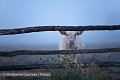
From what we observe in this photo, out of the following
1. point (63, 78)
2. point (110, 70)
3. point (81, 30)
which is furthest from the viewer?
point (110, 70)

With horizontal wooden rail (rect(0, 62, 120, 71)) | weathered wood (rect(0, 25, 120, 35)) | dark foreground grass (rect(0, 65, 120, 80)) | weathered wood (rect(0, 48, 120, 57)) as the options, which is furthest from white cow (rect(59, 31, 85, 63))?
dark foreground grass (rect(0, 65, 120, 80))

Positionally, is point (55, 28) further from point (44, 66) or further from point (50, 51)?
point (44, 66)

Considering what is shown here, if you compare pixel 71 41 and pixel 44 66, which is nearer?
pixel 44 66

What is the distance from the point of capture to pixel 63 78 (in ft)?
20.1

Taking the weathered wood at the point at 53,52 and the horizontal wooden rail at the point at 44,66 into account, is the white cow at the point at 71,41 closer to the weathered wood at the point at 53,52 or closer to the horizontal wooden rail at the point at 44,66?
the weathered wood at the point at 53,52

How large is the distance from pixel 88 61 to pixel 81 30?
792 millimetres

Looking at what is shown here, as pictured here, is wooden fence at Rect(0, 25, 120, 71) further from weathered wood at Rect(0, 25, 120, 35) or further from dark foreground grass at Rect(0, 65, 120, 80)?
dark foreground grass at Rect(0, 65, 120, 80)

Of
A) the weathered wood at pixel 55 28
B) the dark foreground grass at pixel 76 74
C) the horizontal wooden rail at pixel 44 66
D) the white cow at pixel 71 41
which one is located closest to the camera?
the dark foreground grass at pixel 76 74

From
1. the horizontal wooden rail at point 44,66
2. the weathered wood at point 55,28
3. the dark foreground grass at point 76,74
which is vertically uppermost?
the weathered wood at point 55,28

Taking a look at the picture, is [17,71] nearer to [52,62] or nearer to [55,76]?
[52,62]

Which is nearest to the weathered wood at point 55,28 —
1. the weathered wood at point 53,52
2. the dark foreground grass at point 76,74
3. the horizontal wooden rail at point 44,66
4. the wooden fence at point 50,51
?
the wooden fence at point 50,51

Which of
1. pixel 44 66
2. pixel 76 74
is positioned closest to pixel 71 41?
pixel 44 66

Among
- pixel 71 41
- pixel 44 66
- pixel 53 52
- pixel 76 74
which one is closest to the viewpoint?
pixel 76 74

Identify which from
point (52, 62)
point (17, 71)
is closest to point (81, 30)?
point (52, 62)
